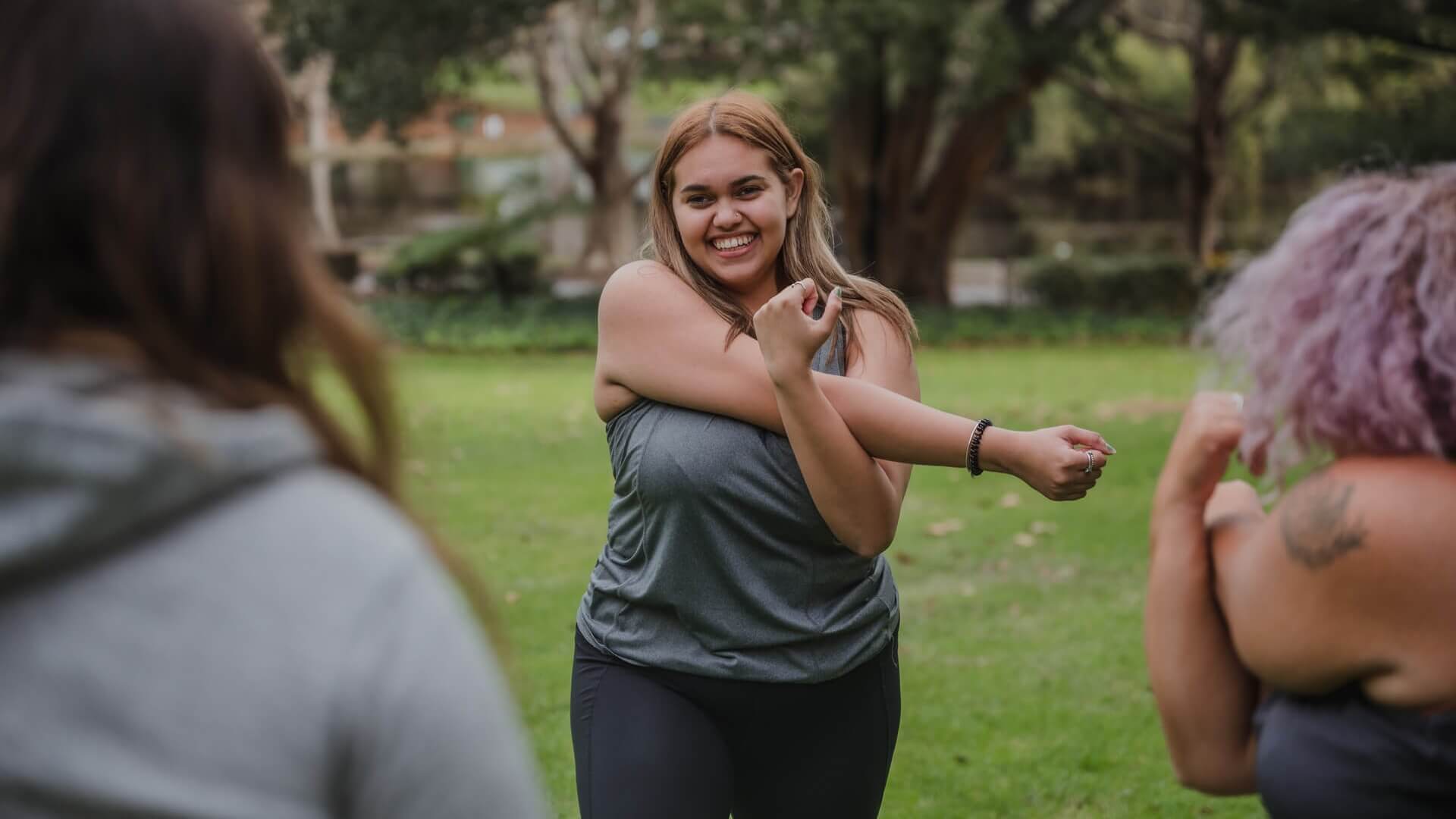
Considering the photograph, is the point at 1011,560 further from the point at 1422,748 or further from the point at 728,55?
the point at 728,55

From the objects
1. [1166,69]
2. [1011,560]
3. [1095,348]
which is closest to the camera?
[1011,560]

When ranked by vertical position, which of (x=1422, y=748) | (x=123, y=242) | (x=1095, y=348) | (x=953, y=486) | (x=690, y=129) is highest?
(x=123, y=242)

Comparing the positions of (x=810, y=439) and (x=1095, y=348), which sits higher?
(x=810, y=439)

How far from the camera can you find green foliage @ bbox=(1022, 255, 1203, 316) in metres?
25.2

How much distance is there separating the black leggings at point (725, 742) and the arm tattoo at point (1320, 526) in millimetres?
1145

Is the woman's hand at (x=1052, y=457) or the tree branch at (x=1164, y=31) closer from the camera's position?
the woman's hand at (x=1052, y=457)

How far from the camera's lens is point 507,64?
120 feet

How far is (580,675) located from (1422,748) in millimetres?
1567

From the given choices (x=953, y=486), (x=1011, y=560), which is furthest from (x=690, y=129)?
(x=953, y=486)

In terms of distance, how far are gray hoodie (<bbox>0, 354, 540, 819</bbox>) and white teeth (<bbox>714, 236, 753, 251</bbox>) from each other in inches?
74.5

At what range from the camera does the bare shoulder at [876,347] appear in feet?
9.57

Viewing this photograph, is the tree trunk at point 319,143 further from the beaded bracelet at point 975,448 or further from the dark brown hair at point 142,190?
the dark brown hair at point 142,190

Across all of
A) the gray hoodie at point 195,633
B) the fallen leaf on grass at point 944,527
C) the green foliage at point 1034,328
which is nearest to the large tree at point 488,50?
the green foliage at point 1034,328

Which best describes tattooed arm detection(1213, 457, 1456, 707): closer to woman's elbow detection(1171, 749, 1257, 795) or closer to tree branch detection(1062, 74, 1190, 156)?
woman's elbow detection(1171, 749, 1257, 795)
